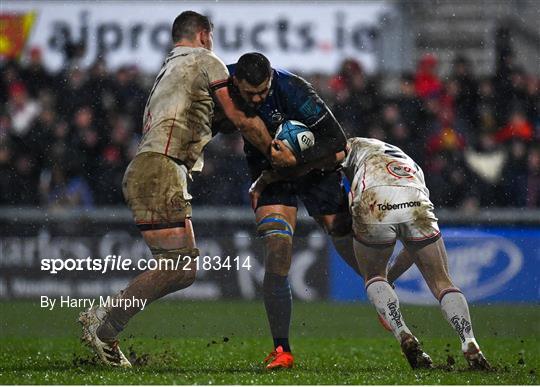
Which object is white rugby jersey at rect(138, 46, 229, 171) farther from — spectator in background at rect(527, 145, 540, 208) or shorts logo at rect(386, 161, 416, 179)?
spectator in background at rect(527, 145, 540, 208)

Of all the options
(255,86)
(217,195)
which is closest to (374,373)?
(255,86)

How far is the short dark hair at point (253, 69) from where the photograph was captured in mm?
7703

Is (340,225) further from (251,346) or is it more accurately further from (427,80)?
(427,80)

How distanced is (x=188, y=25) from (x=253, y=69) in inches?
30.2

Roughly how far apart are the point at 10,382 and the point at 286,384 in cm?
170

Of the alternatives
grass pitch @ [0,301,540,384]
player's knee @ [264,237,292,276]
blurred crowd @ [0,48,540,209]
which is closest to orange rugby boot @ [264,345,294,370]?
grass pitch @ [0,301,540,384]

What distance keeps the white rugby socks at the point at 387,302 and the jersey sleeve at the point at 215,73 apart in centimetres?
167

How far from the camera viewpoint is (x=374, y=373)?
7.83 meters

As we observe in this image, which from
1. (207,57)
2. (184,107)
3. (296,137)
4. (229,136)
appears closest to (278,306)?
(296,137)

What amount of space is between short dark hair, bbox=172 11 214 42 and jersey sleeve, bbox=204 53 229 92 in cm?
30

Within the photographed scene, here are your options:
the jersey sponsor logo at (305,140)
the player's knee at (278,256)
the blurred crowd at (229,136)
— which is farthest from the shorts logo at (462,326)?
the blurred crowd at (229,136)

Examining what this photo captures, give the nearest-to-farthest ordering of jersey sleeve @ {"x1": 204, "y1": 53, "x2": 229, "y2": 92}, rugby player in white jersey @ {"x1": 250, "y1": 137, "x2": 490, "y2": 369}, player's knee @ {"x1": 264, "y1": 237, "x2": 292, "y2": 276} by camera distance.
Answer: rugby player in white jersey @ {"x1": 250, "y1": 137, "x2": 490, "y2": 369}
jersey sleeve @ {"x1": 204, "y1": 53, "x2": 229, "y2": 92}
player's knee @ {"x1": 264, "y1": 237, "x2": 292, "y2": 276}

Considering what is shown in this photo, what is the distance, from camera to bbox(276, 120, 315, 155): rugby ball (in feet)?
26.6

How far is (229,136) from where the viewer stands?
48.1 feet
